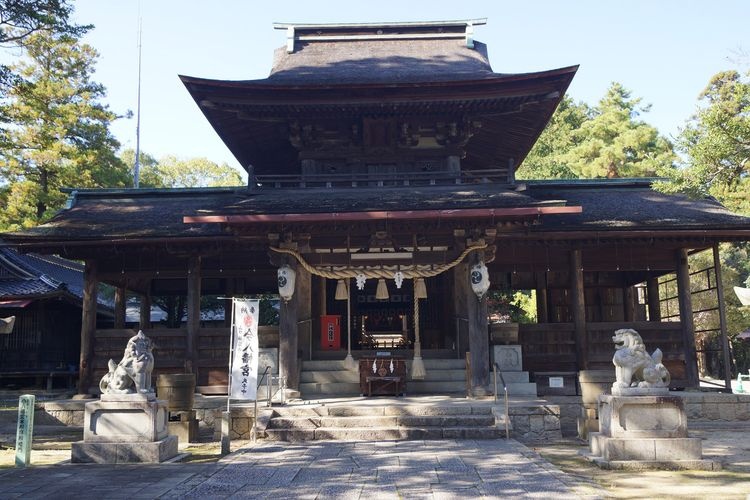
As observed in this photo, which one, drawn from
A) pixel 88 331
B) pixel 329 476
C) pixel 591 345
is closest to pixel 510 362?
pixel 591 345

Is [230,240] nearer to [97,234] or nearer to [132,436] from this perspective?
[97,234]

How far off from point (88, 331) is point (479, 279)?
9442mm

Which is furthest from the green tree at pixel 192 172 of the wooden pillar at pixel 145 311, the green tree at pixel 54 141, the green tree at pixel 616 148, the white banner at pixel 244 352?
the white banner at pixel 244 352

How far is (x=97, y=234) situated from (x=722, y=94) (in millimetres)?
37056

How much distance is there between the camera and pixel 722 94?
1444 inches

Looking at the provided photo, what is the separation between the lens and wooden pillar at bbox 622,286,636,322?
63.0 ft

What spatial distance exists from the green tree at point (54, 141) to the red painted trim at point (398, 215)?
44.7 ft

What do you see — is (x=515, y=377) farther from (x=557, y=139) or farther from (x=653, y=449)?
(x=557, y=139)

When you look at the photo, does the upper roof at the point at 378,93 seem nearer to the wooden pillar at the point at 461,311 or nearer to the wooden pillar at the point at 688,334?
the wooden pillar at the point at 461,311

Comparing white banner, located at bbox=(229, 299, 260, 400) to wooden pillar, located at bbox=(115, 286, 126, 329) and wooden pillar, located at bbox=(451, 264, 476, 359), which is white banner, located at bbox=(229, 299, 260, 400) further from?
wooden pillar, located at bbox=(115, 286, 126, 329)

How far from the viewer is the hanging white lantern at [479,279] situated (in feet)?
42.1

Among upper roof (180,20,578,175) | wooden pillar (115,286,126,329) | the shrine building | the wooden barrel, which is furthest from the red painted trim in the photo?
wooden pillar (115,286,126,329)

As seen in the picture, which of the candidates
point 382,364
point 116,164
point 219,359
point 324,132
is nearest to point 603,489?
point 382,364

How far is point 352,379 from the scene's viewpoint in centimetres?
1389
